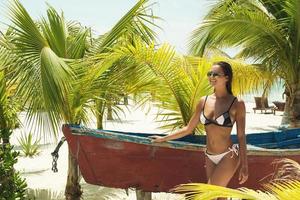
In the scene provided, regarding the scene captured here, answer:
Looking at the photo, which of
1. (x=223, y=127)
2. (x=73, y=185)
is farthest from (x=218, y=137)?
→ (x=73, y=185)

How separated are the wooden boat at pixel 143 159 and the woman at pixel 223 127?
1.06 m

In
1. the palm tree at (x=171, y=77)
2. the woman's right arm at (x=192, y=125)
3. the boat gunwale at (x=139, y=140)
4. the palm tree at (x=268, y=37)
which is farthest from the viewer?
the palm tree at (x=268, y=37)

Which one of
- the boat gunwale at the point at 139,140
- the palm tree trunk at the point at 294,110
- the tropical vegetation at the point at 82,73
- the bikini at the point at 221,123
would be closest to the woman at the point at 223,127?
the bikini at the point at 221,123

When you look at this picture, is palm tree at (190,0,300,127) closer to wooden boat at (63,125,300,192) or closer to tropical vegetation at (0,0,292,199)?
tropical vegetation at (0,0,292,199)

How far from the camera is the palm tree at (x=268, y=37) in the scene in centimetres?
738

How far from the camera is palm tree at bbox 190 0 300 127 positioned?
290 inches

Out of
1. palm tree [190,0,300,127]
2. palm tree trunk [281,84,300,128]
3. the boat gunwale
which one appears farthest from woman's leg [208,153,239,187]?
palm tree trunk [281,84,300,128]

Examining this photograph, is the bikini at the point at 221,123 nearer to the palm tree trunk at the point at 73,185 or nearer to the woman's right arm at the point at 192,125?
the woman's right arm at the point at 192,125

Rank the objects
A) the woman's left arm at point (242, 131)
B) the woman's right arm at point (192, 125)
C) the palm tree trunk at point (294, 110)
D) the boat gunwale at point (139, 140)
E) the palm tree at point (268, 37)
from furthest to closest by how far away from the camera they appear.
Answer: the palm tree trunk at point (294, 110) < the palm tree at point (268, 37) < the boat gunwale at point (139, 140) < the woman's right arm at point (192, 125) < the woman's left arm at point (242, 131)

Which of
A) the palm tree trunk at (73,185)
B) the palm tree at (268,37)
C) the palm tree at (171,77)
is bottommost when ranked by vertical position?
the palm tree trunk at (73,185)

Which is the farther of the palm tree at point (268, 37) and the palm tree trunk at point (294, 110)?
the palm tree trunk at point (294, 110)

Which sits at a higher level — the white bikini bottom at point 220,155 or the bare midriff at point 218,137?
the bare midriff at point 218,137

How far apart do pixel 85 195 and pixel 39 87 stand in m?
2.61

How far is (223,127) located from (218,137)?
0.31 ft
